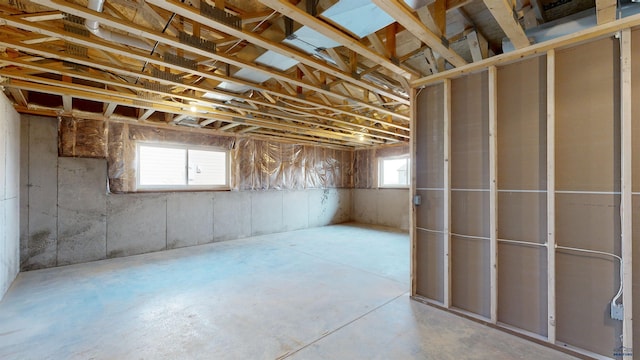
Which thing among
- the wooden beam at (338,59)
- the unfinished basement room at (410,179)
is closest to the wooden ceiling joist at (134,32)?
the unfinished basement room at (410,179)

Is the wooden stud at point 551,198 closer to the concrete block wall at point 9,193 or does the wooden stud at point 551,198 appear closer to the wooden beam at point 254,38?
the wooden beam at point 254,38

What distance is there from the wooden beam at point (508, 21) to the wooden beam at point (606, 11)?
0.37m

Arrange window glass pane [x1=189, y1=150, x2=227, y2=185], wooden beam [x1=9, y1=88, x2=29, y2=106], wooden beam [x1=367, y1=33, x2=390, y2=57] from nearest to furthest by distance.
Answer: wooden beam [x1=367, y1=33, x2=390, y2=57] → wooden beam [x1=9, y1=88, x2=29, y2=106] → window glass pane [x1=189, y1=150, x2=227, y2=185]

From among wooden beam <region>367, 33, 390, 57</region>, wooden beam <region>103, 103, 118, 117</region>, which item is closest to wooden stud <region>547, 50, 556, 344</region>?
wooden beam <region>367, 33, 390, 57</region>

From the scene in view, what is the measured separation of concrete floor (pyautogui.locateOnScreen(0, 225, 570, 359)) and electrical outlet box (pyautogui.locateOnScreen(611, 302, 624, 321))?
449mm

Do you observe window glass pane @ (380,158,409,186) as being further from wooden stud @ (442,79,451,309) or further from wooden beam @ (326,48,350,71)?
wooden beam @ (326,48,350,71)

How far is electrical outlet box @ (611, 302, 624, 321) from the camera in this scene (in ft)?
5.98

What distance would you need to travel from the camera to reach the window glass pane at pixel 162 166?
16.0 feet

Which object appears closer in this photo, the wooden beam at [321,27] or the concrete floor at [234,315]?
the wooden beam at [321,27]

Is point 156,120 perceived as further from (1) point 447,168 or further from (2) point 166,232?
(1) point 447,168

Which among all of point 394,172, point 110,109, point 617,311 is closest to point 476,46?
point 617,311

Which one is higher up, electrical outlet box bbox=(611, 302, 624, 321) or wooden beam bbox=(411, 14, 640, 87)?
wooden beam bbox=(411, 14, 640, 87)

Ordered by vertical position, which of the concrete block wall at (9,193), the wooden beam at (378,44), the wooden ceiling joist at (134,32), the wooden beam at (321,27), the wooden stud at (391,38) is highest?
the wooden stud at (391,38)

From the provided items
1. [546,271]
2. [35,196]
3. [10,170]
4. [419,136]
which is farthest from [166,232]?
[546,271]
